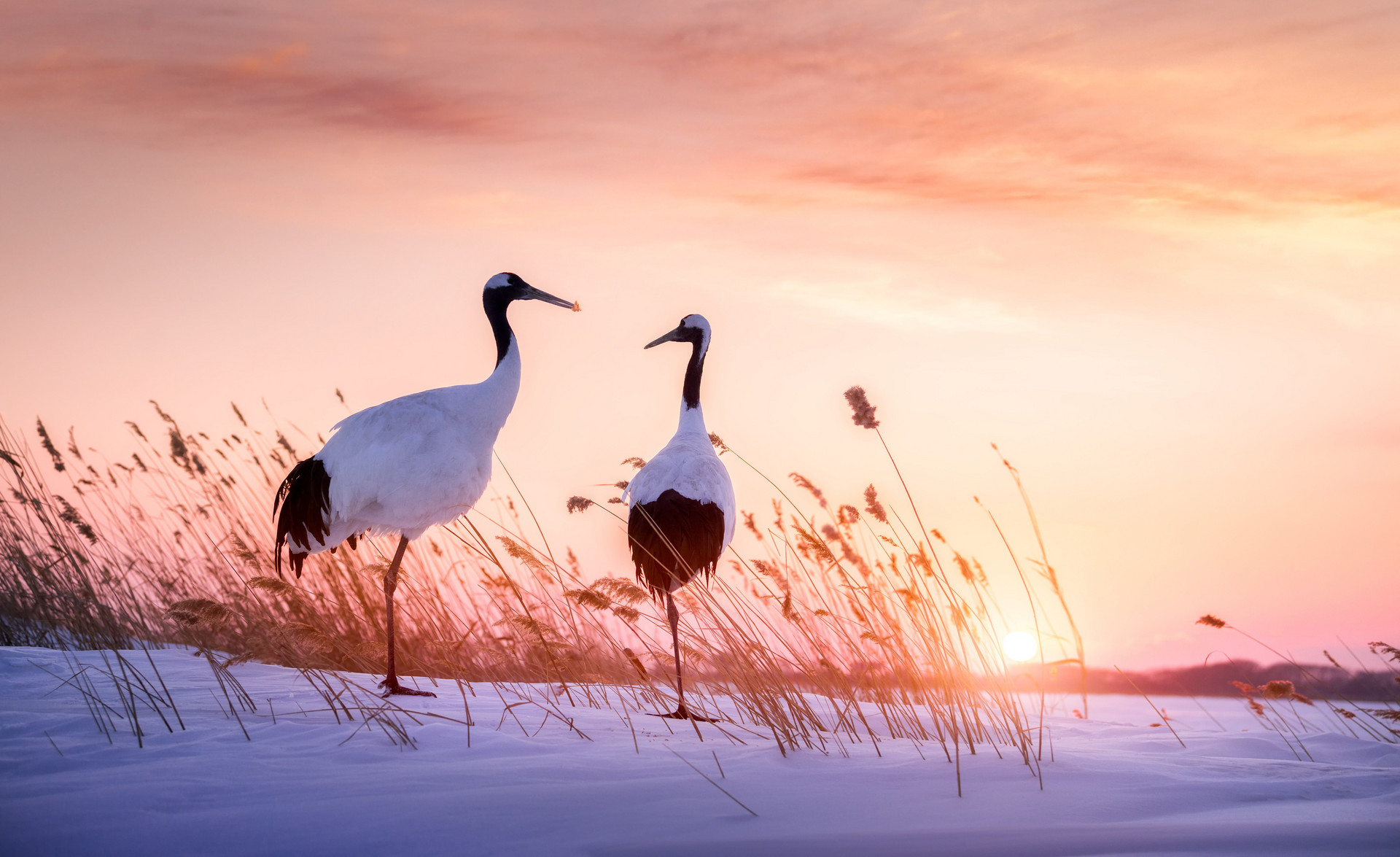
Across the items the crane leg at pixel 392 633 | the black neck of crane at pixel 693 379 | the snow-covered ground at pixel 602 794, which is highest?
the black neck of crane at pixel 693 379

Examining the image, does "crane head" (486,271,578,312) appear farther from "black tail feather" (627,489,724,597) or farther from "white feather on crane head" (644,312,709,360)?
"black tail feather" (627,489,724,597)

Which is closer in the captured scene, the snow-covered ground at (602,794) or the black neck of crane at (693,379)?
the snow-covered ground at (602,794)

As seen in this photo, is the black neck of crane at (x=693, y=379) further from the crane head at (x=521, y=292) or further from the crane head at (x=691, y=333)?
the crane head at (x=521, y=292)

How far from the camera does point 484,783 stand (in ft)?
9.49

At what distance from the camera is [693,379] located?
6.49m

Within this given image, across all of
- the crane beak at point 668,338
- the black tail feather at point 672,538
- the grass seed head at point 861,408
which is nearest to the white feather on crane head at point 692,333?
the crane beak at point 668,338

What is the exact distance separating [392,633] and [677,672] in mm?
1568

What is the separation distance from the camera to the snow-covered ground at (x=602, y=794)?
8.29 feet

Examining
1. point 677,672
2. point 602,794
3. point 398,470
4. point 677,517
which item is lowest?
point 602,794

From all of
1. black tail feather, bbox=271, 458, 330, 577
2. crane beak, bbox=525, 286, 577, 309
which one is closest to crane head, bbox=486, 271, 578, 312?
crane beak, bbox=525, 286, 577, 309

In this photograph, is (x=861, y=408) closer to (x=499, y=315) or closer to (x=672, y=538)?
(x=672, y=538)

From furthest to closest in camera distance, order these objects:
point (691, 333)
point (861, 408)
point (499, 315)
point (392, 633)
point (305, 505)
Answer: point (691, 333)
point (499, 315)
point (305, 505)
point (392, 633)
point (861, 408)

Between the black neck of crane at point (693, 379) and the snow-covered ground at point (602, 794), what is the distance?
289 cm

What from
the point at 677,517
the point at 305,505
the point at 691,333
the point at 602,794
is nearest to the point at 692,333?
the point at 691,333
